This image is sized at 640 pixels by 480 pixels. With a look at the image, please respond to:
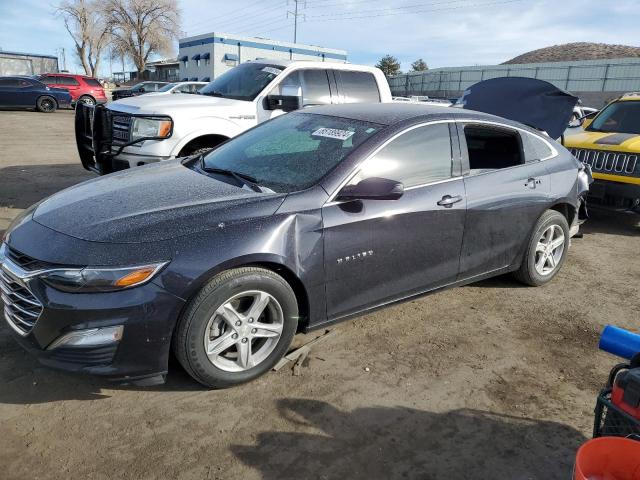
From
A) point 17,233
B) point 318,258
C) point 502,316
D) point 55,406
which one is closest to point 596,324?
point 502,316

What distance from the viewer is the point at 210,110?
606cm

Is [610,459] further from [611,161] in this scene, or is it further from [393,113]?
[611,161]

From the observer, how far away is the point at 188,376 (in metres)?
3.05

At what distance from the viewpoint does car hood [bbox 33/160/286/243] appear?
2.68m

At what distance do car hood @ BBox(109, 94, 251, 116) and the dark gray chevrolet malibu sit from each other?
2109 mm

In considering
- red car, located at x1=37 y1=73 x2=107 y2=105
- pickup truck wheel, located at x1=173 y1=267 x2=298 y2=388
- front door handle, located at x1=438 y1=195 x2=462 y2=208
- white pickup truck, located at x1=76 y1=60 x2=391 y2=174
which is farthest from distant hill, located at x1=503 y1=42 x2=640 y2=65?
pickup truck wheel, located at x1=173 y1=267 x2=298 y2=388

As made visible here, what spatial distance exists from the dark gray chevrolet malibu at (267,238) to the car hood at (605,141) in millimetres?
2839

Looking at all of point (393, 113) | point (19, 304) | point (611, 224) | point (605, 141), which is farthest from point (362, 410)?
point (611, 224)

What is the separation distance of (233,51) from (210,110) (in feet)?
150

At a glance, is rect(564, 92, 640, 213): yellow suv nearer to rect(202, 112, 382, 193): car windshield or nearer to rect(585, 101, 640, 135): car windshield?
rect(585, 101, 640, 135): car windshield

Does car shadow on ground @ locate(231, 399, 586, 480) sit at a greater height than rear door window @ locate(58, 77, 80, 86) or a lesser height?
lesser

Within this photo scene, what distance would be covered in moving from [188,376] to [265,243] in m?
1.00

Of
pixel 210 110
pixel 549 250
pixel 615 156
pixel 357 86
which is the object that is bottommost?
pixel 549 250

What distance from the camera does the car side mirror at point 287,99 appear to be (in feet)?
20.6
